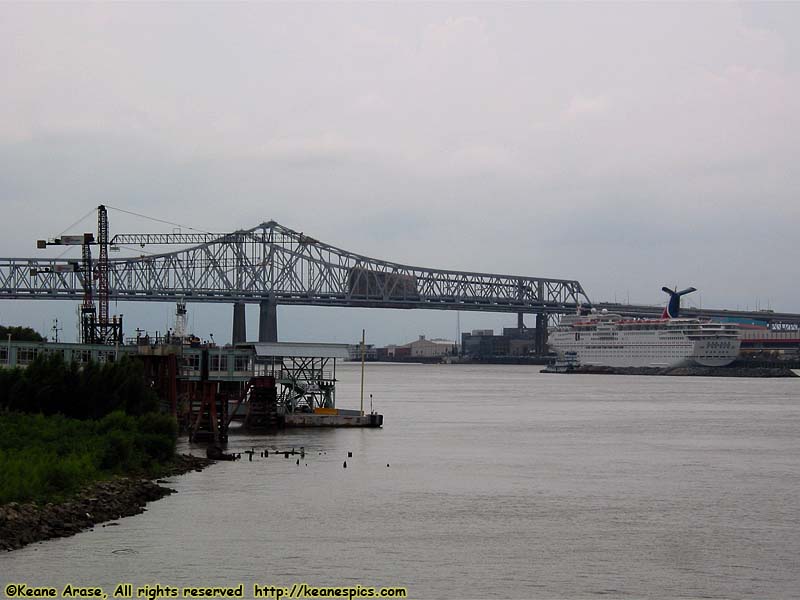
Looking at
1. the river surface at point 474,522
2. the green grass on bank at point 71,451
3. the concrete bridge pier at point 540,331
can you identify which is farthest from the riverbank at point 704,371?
the green grass on bank at point 71,451

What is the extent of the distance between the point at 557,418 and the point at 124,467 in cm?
3117

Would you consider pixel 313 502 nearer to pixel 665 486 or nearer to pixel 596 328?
pixel 665 486

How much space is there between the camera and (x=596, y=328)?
145 m

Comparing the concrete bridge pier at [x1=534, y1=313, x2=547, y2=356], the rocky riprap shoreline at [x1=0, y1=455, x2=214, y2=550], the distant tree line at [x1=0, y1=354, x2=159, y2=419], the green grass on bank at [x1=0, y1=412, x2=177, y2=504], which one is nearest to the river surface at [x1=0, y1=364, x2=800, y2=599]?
the rocky riprap shoreline at [x1=0, y1=455, x2=214, y2=550]

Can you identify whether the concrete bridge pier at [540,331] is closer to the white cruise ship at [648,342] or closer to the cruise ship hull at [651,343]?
the white cruise ship at [648,342]

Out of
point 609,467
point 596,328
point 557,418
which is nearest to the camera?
point 609,467

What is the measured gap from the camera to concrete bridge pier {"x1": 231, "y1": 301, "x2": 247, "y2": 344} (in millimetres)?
141000

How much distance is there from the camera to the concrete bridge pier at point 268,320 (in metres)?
143

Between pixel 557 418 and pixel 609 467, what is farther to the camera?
pixel 557 418

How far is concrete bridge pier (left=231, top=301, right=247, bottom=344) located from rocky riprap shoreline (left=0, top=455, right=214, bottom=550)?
113 metres

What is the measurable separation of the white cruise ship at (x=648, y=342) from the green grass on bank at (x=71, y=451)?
10888cm

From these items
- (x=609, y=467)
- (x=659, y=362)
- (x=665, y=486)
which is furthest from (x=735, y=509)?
(x=659, y=362)

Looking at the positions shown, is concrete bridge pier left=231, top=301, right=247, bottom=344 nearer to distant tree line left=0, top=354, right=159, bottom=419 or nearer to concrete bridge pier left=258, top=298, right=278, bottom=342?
concrete bridge pier left=258, top=298, right=278, bottom=342

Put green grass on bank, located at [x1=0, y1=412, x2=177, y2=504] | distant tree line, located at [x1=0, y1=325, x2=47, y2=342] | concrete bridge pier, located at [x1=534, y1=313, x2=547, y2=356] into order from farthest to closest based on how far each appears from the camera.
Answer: concrete bridge pier, located at [x1=534, y1=313, x2=547, y2=356] < distant tree line, located at [x1=0, y1=325, x2=47, y2=342] < green grass on bank, located at [x1=0, y1=412, x2=177, y2=504]
